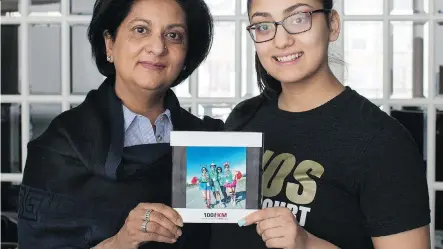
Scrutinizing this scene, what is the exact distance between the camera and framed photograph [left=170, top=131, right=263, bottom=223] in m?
1.60

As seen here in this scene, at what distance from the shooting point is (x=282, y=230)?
4.98 feet

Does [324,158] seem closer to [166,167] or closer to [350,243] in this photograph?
[350,243]

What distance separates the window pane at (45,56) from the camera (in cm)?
357

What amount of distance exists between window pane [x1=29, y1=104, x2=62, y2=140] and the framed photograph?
215 cm

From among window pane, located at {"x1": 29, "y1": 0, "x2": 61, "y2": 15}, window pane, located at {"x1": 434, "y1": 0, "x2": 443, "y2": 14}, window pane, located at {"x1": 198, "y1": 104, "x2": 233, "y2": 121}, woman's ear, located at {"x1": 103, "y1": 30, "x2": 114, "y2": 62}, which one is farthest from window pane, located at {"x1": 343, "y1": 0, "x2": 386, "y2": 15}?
woman's ear, located at {"x1": 103, "y1": 30, "x2": 114, "y2": 62}

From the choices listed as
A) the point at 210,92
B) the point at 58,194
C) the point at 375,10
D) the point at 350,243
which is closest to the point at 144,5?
the point at 58,194

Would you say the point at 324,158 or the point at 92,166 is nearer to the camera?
the point at 324,158

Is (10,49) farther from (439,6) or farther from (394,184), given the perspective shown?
(394,184)

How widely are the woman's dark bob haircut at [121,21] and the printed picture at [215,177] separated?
1.66ft

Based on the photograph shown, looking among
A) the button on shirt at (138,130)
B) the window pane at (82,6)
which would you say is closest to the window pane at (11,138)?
the window pane at (82,6)

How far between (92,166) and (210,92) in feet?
5.55

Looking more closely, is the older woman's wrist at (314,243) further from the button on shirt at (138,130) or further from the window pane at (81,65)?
the window pane at (81,65)

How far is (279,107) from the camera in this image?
178 centimetres

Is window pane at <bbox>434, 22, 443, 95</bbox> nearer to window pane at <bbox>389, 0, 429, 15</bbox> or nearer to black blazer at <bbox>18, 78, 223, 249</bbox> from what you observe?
window pane at <bbox>389, 0, 429, 15</bbox>
